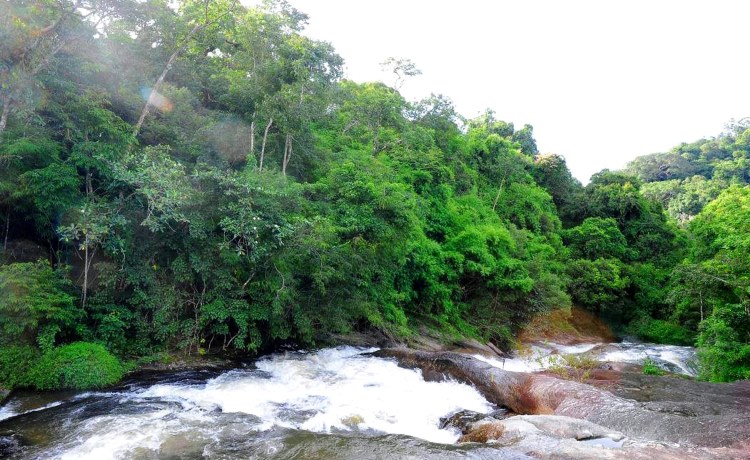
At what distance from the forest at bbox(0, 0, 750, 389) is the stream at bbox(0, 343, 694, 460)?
1501 mm

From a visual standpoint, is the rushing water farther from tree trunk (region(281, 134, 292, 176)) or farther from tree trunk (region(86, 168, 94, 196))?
tree trunk (region(281, 134, 292, 176))

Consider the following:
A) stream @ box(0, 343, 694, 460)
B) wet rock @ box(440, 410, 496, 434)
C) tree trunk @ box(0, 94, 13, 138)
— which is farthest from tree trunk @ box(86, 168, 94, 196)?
wet rock @ box(440, 410, 496, 434)

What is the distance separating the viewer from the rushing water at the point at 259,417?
7.66 metres

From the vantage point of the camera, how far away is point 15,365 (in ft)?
34.9

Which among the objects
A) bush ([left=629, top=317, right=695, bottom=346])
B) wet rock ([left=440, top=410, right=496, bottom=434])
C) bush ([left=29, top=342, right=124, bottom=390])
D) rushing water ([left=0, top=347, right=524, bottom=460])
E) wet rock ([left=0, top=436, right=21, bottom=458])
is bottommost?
bush ([left=629, top=317, right=695, bottom=346])

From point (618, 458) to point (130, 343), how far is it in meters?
12.8

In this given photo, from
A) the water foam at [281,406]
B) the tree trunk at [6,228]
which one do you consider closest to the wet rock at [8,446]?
the water foam at [281,406]

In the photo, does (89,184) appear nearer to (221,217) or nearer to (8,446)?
(221,217)

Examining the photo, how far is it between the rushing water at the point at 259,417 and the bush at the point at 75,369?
60 cm

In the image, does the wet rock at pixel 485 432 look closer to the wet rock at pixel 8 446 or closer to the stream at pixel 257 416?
the stream at pixel 257 416

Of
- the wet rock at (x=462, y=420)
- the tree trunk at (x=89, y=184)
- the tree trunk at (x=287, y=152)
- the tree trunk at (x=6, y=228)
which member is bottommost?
the wet rock at (x=462, y=420)

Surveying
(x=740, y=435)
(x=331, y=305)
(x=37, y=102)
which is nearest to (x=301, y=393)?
(x=331, y=305)

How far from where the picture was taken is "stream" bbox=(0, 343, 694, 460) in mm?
7633

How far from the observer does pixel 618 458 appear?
6.88 metres
